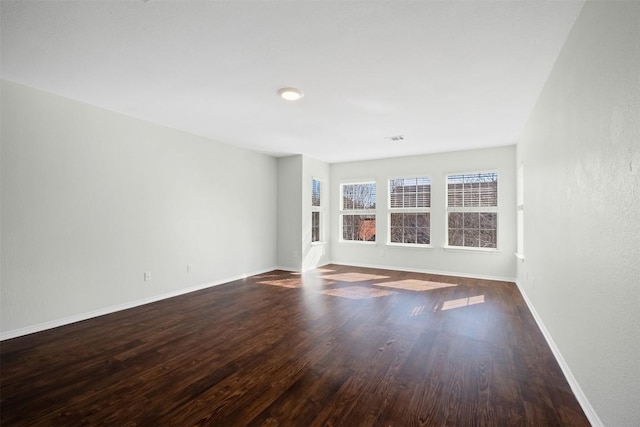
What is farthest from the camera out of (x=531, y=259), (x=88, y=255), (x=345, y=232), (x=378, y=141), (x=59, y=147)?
(x=345, y=232)

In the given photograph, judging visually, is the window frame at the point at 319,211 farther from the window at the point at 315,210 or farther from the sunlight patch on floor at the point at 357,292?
the sunlight patch on floor at the point at 357,292

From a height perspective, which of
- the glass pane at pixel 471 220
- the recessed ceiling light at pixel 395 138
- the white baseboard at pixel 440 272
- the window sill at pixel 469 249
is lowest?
the white baseboard at pixel 440 272

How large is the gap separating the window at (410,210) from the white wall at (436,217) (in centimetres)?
13

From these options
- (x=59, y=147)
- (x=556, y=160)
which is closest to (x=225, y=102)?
(x=59, y=147)

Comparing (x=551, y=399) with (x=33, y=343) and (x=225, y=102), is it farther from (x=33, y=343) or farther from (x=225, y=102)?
(x=33, y=343)

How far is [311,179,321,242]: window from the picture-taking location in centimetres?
659

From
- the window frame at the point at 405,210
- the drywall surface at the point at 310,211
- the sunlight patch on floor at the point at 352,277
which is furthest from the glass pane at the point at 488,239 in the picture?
the drywall surface at the point at 310,211

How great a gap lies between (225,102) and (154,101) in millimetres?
820

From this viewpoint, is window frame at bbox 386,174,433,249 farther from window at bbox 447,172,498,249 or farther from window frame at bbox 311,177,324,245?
window frame at bbox 311,177,324,245

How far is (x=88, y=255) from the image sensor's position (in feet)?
11.2

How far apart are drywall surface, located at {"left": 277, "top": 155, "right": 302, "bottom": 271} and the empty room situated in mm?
900

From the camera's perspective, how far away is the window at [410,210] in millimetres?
6102

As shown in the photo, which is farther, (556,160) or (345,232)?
(345,232)

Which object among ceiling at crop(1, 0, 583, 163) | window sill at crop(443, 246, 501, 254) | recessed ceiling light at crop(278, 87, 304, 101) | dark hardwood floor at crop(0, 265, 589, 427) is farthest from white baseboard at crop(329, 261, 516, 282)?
recessed ceiling light at crop(278, 87, 304, 101)
